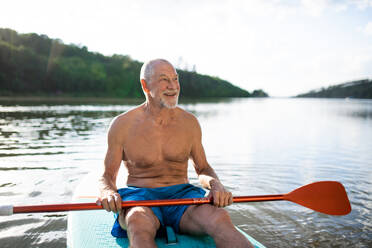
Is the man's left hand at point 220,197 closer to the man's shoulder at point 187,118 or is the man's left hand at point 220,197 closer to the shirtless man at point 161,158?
the shirtless man at point 161,158

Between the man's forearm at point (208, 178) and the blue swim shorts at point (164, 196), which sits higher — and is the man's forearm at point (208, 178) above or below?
above

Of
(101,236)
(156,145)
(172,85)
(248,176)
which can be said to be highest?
(172,85)

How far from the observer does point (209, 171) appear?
2.91 m

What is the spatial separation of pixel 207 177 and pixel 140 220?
73cm

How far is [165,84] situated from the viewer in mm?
2746

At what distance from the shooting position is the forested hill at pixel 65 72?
198ft

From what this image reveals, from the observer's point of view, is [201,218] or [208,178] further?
[208,178]

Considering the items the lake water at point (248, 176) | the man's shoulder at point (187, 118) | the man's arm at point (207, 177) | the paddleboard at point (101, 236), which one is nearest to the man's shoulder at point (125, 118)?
the man's shoulder at point (187, 118)

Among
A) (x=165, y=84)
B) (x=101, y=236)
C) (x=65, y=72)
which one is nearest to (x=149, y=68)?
(x=165, y=84)

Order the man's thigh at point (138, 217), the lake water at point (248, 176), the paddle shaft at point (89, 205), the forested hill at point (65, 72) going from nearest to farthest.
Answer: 1. the man's thigh at point (138, 217)
2. the paddle shaft at point (89, 205)
3. the lake water at point (248, 176)
4. the forested hill at point (65, 72)

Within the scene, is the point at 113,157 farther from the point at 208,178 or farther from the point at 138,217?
the point at 208,178

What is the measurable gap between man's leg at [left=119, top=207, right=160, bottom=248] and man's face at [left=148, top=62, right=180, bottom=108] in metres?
0.89

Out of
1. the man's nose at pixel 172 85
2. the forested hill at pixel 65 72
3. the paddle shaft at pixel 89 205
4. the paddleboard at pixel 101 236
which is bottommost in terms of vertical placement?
the paddleboard at pixel 101 236

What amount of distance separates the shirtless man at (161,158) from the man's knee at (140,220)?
10 millimetres
